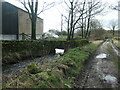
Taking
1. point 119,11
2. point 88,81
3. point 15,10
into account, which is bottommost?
point 88,81

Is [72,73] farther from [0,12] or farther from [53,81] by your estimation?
[0,12]

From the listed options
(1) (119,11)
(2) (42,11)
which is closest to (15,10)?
(2) (42,11)

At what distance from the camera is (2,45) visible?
10977 millimetres

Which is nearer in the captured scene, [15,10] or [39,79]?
[39,79]

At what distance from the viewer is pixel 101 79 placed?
6.24m

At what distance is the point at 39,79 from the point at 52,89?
0.55 m

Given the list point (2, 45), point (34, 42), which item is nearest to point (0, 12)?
point (34, 42)

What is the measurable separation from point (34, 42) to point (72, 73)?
8562 mm

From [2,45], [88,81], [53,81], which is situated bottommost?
[88,81]

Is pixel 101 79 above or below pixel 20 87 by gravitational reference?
below

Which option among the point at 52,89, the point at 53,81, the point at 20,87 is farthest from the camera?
the point at 53,81

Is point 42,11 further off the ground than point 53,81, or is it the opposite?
point 42,11

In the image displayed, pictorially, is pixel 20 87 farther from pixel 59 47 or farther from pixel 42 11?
pixel 42 11

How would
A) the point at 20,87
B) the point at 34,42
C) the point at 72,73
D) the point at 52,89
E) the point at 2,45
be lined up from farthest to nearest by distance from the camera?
1. the point at 34,42
2. the point at 2,45
3. the point at 72,73
4. the point at 52,89
5. the point at 20,87
